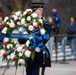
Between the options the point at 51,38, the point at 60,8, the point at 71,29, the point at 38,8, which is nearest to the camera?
the point at 38,8

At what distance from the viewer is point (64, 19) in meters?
30.4

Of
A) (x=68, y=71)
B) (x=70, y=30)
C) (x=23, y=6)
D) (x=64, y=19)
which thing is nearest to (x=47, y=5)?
(x=64, y=19)

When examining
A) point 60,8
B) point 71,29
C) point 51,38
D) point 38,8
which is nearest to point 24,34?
point 38,8

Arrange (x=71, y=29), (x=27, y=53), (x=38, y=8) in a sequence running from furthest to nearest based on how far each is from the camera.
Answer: (x=71, y=29) < (x=38, y=8) < (x=27, y=53)

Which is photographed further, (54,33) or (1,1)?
(1,1)

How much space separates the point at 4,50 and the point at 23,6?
63.7 feet

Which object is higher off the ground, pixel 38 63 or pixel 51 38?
pixel 51 38

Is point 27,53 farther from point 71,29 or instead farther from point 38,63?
point 71,29

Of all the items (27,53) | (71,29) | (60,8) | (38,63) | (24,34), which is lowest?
(38,63)

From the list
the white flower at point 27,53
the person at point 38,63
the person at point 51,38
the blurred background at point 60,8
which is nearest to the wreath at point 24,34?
the white flower at point 27,53

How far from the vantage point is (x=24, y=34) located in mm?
7785

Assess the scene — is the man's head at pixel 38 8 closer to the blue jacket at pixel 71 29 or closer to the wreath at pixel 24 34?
the wreath at pixel 24 34

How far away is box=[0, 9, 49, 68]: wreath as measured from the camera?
7617 mm

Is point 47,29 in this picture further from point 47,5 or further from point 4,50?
point 47,5
